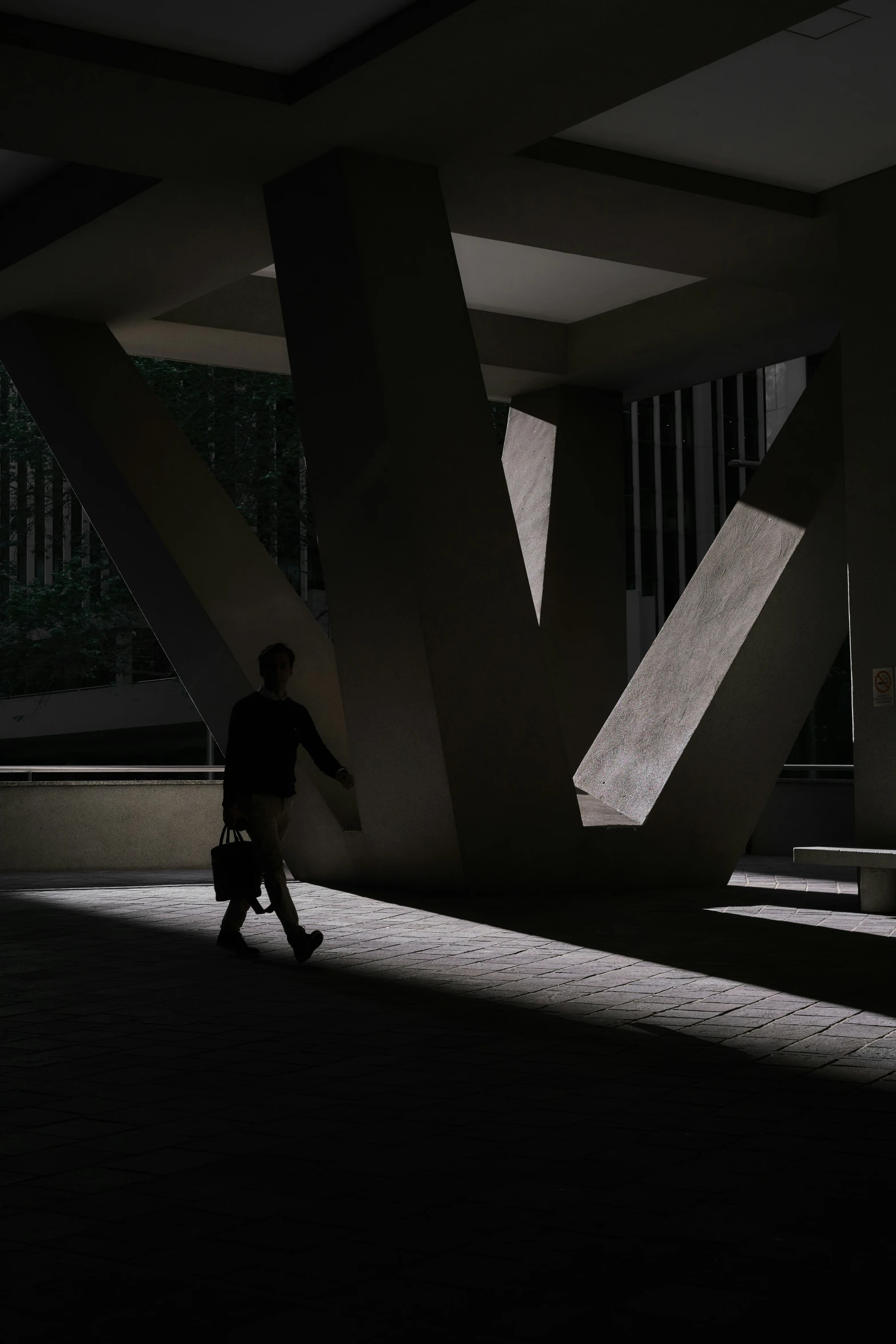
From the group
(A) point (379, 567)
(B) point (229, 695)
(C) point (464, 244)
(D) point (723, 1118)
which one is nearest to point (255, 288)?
(C) point (464, 244)

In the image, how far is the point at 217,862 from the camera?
9375mm

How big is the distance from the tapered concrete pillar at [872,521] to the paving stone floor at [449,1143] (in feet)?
8.94

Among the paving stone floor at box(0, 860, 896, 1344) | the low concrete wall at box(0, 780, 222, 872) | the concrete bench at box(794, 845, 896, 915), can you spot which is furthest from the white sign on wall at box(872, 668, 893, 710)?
the low concrete wall at box(0, 780, 222, 872)

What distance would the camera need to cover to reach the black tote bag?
30.7 ft

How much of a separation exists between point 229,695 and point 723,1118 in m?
10.1

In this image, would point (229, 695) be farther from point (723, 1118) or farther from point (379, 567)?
point (723, 1118)

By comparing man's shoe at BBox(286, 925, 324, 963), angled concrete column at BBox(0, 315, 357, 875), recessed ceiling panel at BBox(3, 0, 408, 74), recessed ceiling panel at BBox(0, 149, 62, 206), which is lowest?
man's shoe at BBox(286, 925, 324, 963)

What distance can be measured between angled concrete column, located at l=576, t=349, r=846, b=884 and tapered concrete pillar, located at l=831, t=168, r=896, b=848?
4.16 ft

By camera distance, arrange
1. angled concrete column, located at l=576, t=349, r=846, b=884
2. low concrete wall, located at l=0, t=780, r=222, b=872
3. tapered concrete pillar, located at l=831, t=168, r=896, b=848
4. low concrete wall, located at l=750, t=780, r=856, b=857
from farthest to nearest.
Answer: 1. low concrete wall, located at l=750, t=780, r=856, b=857
2. low concrete wall, located at l=0, t=780, r=222, b=872
3. angled concrete column, located at l=576, t=349, r=846, b=884
4. tapered concrete pillar, located at l=831, t=168, r=896, b=848

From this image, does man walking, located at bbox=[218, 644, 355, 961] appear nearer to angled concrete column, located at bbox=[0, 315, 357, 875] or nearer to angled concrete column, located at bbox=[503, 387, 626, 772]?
angled concrete column, located at bbox=[0, 315, 357, 875]

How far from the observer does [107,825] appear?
57.4ft

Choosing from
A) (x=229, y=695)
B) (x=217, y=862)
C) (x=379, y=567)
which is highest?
(x=379, y=567)

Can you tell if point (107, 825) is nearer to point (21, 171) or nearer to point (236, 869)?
point (21, 171)

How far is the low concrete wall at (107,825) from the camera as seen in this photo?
56.1 ft
